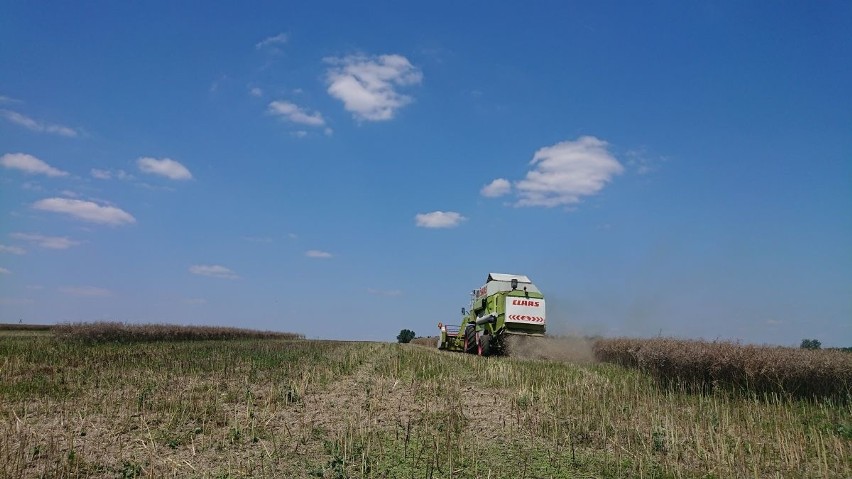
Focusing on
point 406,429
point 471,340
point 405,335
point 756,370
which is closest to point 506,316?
point 471,340

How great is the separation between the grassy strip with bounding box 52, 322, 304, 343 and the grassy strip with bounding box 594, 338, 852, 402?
30104mm

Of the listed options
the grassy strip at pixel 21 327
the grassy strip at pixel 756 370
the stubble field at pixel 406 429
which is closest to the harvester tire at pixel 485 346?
the grassy strip at pixel 756 370

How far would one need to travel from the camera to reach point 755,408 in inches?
410

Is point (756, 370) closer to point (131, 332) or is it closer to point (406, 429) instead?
point (406, 429)

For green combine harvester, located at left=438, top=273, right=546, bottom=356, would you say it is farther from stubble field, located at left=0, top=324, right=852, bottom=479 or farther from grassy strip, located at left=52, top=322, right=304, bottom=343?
grassy strip, located at left=52, top=322, right=304, bottom=343

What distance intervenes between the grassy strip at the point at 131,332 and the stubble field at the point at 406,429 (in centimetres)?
2142

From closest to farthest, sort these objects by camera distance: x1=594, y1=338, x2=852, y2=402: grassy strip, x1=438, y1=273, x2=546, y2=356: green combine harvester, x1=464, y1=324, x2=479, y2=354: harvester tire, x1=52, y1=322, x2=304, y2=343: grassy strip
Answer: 1. x1=594, y1=338, x2=852, y2=402: grassy strip
2. x1=438, y1=273, x2=546, y2=356: green combine harvester
3. x1=464, y1=324, x2=479, y2=354: harvester tire
4. x1=52, y1=322, x2=304, y2=343: grassy strip

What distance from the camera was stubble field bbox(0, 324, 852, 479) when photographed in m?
6.86

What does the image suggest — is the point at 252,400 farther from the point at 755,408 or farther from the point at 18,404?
the point at 755,408

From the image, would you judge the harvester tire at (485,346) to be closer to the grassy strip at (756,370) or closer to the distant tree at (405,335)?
the grassy strip at (756,370)

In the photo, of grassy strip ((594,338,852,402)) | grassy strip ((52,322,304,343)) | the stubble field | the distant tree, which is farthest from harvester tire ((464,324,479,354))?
the distant tree

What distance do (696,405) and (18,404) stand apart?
12.4m

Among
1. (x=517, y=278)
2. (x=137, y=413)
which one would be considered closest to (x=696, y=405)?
(x=137, y=413)

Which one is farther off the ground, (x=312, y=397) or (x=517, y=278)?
(x=517, y=278)
